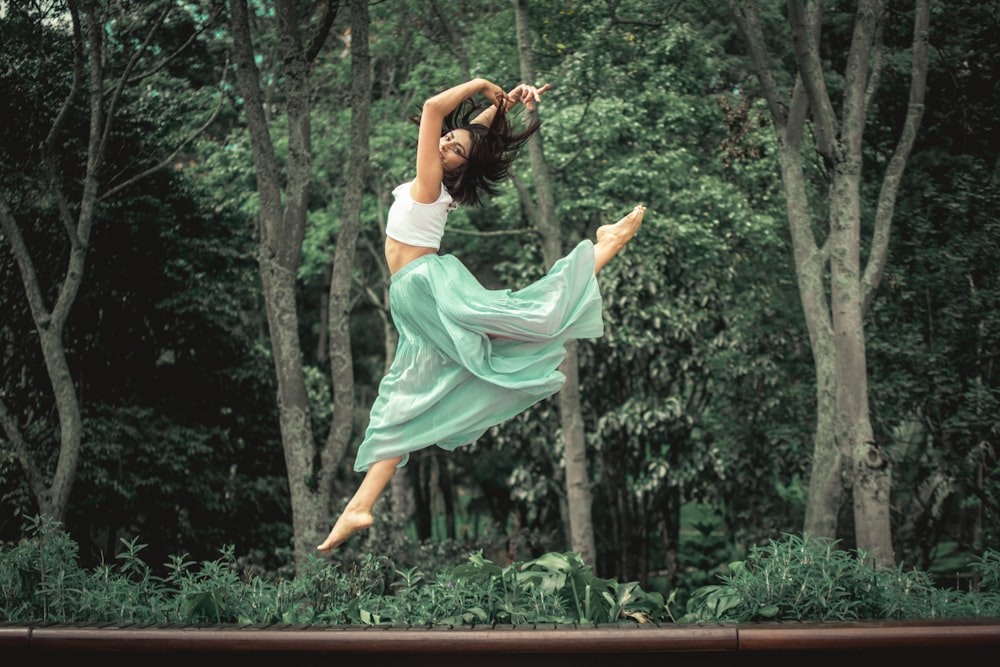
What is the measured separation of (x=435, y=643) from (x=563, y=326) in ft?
3.95

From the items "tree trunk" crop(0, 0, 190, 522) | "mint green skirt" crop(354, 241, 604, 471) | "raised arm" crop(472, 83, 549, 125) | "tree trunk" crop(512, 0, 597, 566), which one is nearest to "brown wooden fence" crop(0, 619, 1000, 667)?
"mint green skirt" crop(354, 241, 604, 471)

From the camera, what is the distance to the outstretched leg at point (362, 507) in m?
3.41

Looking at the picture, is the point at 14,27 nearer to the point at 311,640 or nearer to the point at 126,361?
the point at 126,361

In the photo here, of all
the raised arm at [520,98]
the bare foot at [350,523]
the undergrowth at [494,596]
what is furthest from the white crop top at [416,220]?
the undergrowth at [494,596]

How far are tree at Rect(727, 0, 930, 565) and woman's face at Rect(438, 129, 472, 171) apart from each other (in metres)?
2.82

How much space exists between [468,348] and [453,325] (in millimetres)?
97

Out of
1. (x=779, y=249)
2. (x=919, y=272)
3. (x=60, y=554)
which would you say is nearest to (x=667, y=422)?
(x=779, y=249)

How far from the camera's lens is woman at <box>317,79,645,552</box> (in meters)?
3.45

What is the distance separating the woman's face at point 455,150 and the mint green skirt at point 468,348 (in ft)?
1.20

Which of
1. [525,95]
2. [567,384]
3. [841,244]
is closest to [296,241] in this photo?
Answer: [567,384]

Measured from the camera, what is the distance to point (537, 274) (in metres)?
9.18

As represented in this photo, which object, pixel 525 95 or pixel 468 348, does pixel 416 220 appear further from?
pixel 525 95

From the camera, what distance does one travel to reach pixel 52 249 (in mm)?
8117

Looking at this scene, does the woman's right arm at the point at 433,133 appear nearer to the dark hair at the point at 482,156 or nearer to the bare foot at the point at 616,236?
the dark hair at the point at 482,156
